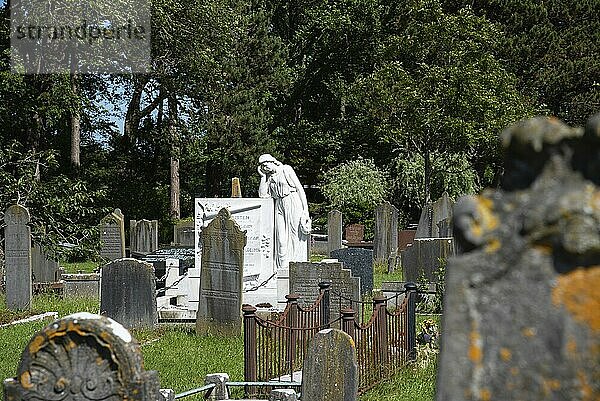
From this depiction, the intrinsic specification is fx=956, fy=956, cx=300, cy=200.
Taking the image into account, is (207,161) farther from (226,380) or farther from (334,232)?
(226,380)

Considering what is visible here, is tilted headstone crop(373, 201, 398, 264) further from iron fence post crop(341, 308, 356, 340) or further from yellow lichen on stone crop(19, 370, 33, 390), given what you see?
yellow lichen on stone crop(19, 370, 33, 390)

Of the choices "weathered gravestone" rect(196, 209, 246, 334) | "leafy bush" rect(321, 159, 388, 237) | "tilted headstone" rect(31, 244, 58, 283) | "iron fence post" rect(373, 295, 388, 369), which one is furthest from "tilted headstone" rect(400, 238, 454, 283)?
"leafy bush" rect(321, 159, 388, 237)

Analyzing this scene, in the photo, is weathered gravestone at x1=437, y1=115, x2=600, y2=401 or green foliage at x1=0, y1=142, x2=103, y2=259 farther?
green foliage at x1=0, y1=142, x2=103, y2=259

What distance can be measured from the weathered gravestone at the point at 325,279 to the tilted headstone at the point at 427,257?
3.29m

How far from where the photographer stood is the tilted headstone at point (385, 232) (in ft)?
94.8

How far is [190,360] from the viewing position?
493 inches

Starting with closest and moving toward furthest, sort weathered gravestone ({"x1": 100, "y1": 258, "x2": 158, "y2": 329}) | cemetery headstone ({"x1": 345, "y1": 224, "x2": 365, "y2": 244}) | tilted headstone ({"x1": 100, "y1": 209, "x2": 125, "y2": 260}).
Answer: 1. weathered gravestone ({"x1": 100, "y1": 258, "x2": 158, "y2": 329})
2. tilted headstone ({"x1": 100, "y1": 209, "x2": 125, "y2": 260})
3. cemetery headstone ({"x1": 345, "y1": 224, "x2": 365, "y2": 244})

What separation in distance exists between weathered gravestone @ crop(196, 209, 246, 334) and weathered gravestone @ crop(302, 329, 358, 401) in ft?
20.0

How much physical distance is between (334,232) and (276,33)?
2356 centimetres

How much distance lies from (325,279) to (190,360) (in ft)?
10.7

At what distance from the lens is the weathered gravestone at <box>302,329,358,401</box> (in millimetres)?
7754

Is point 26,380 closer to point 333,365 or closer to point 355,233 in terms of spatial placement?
point 333,365

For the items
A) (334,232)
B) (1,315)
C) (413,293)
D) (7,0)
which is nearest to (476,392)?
(413,293)

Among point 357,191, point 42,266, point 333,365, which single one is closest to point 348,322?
point 333,365
